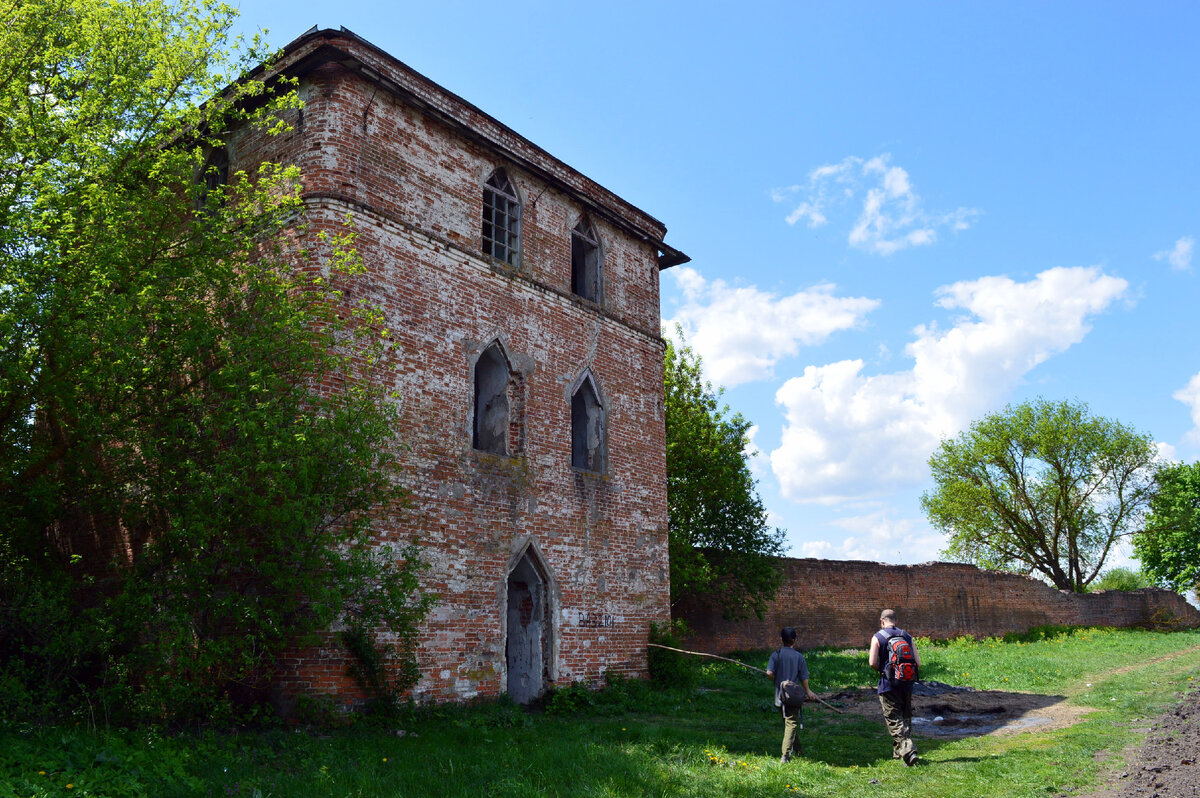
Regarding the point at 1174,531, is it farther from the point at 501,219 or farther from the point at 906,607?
the point at 501,219

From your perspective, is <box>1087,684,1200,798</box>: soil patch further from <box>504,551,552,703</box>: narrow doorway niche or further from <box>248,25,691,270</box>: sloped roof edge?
<box>248,25,691,270</box>: sloped roof edge

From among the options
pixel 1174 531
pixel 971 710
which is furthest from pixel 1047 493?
pixel 971 710

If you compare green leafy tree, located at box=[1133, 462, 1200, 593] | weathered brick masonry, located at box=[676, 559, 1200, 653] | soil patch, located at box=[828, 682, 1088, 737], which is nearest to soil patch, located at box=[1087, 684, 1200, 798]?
soil patch, located at box=[828, 682, 1088, 737]

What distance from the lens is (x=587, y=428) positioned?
1465 cm

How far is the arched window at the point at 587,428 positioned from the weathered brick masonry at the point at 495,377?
4 centimetres

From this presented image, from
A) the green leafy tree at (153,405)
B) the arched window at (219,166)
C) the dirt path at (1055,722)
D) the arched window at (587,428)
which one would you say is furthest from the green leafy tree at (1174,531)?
the arched window at (219,166)

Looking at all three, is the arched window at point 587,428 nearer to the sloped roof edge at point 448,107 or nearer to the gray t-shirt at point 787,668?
the sloped roof edge at point 448,107

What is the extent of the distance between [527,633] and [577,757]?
4430mm

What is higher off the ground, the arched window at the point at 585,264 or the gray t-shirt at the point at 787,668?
Answer: the arched window at the point at 585,264

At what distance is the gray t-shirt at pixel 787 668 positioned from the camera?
9201 millimetres

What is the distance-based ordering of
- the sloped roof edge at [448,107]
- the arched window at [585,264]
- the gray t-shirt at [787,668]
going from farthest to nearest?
the arched window at [585,264], the sloped roof edge at [448,107], the gray t-shirt at [787,668]

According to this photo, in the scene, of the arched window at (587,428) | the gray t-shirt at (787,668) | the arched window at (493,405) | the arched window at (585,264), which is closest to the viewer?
the gray t-shirt at (787,668)

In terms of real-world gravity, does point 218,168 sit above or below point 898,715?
above

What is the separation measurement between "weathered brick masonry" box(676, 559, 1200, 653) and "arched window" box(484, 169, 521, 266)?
11553 millimetres
